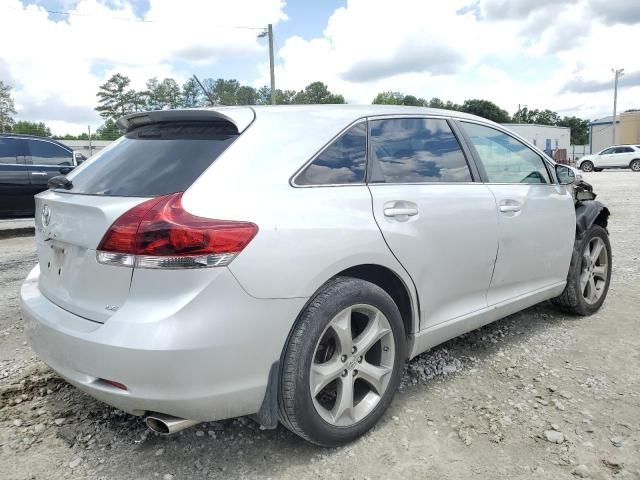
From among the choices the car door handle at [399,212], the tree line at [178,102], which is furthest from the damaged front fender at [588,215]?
the tree line at [178,102]

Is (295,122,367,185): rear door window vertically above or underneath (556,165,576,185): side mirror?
above

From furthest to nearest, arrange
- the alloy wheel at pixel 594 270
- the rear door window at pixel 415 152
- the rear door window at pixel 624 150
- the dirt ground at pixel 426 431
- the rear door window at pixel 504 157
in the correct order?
1. the rear door window at pixel 624 150
2. the alloy wheel at pixel 594 270
3. the rear door window at pixel 504 157
4. the rear door window at pixel 415 152
5. the dirt ground at pixel 426 431

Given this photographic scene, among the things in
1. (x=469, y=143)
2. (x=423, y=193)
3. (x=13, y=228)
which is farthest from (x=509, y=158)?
(x=13, y=228)

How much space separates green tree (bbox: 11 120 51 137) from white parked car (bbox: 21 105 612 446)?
259 ft

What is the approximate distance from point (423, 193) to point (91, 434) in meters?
2.06

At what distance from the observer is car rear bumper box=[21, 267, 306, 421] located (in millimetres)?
1851

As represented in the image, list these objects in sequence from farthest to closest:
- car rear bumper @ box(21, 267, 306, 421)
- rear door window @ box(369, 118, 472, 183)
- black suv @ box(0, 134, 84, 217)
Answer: black suv @ box(0, 134, 84, 217), rear door window @ box(369, 118, 472, 183), car rear bumper @ box(21, 267, 306, 421)

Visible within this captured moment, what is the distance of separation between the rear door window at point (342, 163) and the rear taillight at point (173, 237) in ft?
1.48

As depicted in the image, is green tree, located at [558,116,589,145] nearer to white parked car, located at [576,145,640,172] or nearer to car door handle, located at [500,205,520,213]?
white parked car, located at [576,145,640,172]

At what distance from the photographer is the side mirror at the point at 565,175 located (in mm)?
3871

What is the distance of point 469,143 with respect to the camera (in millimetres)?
3199

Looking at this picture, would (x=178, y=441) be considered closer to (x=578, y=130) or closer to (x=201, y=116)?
(x=201, y=116)

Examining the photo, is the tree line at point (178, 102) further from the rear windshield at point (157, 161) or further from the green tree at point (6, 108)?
the rear windshield at point (157, 161)

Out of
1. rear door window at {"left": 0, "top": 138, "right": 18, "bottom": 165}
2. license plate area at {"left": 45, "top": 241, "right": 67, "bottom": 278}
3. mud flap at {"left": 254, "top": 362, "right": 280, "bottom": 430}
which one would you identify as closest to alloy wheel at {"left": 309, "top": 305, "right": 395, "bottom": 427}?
mud flap at {"left": 254, "top": 362, "right": 280, "bottom": 430}
